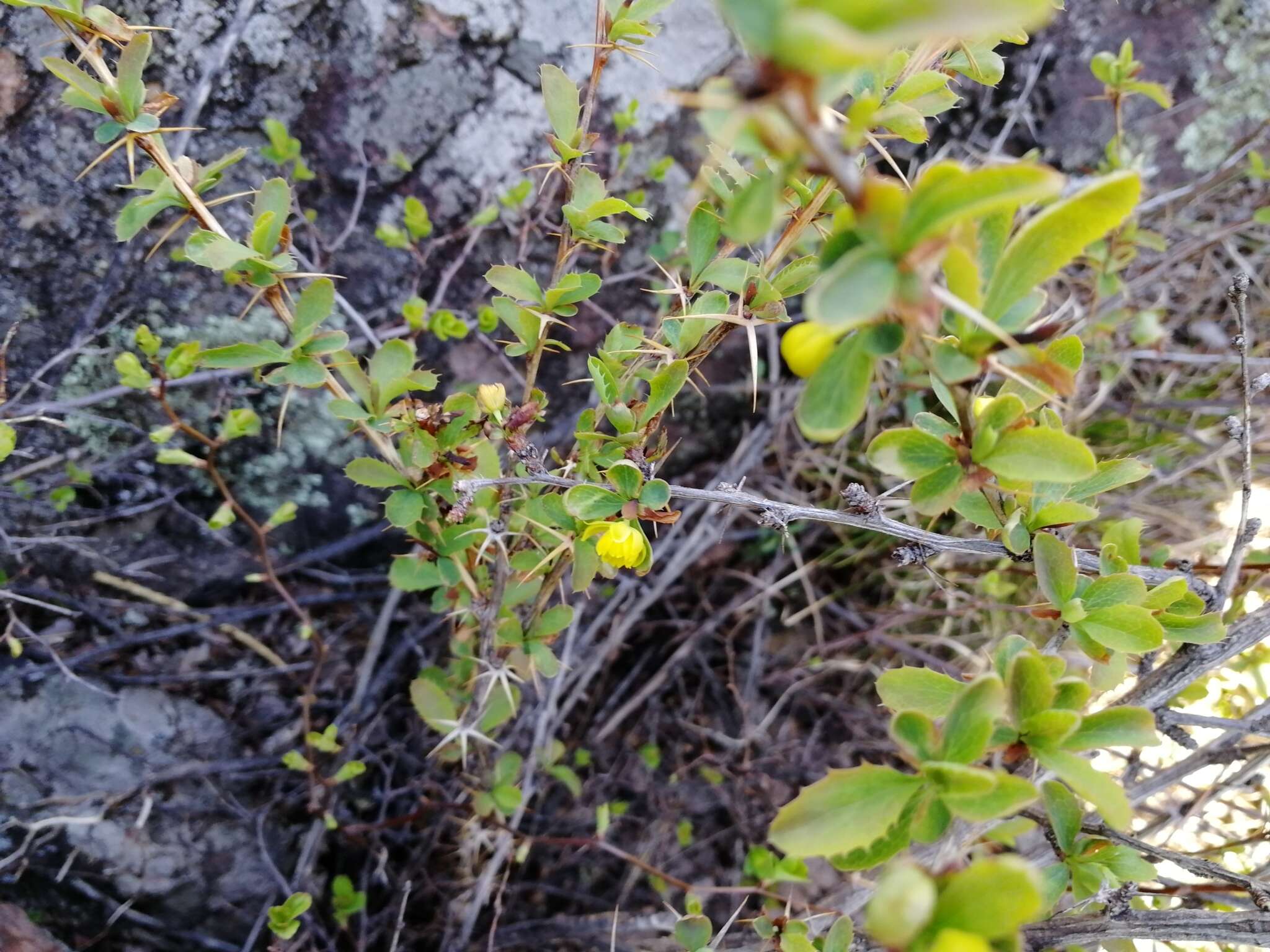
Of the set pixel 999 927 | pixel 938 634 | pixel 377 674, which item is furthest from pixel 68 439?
pixel 938 634

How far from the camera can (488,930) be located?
71.2 inches

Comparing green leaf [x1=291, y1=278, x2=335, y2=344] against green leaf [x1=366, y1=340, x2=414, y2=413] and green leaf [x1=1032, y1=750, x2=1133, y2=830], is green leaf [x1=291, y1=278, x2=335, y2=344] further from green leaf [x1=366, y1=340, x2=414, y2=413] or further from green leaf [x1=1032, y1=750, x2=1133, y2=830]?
green leaf [x1=1032, y1=750, x2=1133, y2=830]

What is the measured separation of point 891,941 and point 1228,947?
47.6 inches

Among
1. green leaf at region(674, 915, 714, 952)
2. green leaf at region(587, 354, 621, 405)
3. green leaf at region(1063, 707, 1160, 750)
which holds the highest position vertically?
green leaf at region(587, 354, 621, 405)

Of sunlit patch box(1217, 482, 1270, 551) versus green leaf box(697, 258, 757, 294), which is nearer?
green leaf box(697, 258, 757, 294)

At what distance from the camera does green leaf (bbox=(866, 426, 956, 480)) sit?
2.53 feet

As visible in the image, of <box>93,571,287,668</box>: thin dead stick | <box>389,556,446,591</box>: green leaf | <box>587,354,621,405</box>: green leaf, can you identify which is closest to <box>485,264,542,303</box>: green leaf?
<box>587,354,621,405</box>: green leaf

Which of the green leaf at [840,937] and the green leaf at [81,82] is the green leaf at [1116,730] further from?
the green leaf at [81,82]

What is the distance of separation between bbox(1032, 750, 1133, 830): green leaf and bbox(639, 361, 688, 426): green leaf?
0.58 m

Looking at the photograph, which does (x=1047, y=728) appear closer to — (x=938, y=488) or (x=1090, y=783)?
(x=1090, y=783)

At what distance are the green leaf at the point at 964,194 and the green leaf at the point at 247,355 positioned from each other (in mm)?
859

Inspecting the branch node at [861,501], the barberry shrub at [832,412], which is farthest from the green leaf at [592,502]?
the branch node at [861,501]

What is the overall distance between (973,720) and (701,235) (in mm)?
680

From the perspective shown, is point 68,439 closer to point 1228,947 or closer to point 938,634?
point 938,634
